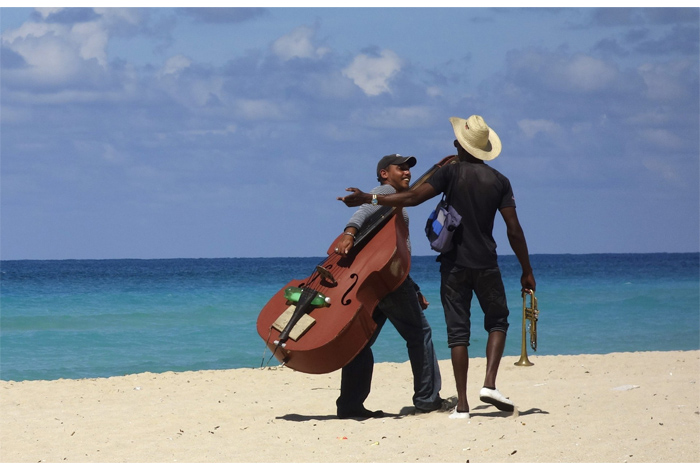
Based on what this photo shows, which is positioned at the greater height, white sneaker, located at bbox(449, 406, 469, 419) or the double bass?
the double bass

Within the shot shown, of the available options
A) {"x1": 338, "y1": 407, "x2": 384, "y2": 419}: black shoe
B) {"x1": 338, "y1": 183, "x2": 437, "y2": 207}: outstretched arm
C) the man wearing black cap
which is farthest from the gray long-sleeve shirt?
{"x1": 338, "y1": 407, "x2": 384, "y2": 419}: black shoe

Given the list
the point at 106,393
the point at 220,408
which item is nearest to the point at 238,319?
the point at 106,393

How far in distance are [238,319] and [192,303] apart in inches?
202

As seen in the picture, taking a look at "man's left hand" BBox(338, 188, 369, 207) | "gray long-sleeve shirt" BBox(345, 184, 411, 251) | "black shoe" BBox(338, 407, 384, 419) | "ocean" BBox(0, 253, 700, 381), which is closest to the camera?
"man's left hand" BBox(338, 188, 369, 207)

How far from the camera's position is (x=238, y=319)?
62.6ft

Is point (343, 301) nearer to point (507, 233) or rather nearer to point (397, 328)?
point (397, 328)

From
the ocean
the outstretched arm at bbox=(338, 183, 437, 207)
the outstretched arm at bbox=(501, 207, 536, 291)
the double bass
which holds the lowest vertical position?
the ocean

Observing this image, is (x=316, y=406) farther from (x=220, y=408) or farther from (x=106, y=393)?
(x=106, y=393)

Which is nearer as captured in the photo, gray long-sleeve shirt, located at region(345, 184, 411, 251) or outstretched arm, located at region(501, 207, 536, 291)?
outstretched arm, located at region(501, 207, 536, 291)

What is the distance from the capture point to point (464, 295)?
5.22 m

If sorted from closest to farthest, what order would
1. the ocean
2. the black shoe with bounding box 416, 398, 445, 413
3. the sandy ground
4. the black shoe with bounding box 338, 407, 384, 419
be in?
1. the sandy ground
2. the black shoe with bounding box 416, 398, 445, 413
3. the black shoe with bounding box 338, 407, 384, 419
4. the ocean

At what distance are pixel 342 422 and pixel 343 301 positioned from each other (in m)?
1.02

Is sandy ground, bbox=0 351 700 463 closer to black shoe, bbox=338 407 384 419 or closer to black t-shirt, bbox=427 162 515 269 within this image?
black shoe, bbox=338 407 384 419

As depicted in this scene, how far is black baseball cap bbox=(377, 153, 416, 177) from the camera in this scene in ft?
17.9
